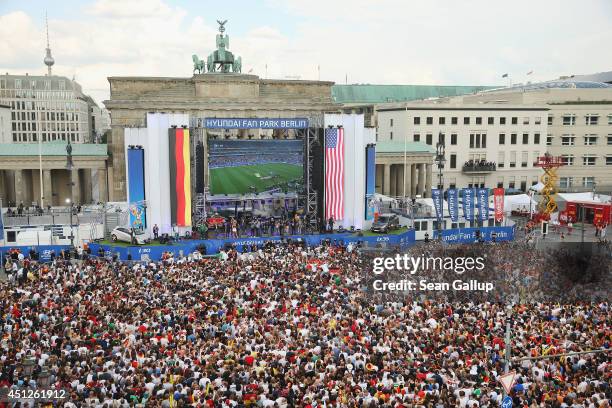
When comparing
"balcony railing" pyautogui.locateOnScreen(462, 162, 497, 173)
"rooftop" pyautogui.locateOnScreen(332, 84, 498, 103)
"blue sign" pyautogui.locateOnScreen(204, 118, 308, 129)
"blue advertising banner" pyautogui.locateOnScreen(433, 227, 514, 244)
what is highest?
"rooftop" pyautogui.locateOnScreen(332, 84, 498, 103)

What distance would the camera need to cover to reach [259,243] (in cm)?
4197

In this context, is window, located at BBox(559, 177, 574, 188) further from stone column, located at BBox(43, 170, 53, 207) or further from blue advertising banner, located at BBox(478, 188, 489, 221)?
stone column, located at BBox(43, 170, 53, 207)

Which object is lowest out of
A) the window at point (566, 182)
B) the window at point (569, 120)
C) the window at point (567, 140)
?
the window at point (566, 182)

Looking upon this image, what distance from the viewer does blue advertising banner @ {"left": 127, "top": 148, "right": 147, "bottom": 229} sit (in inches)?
1704

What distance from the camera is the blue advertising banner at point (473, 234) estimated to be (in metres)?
45.8

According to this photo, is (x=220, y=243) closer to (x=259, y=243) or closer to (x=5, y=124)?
(x=259, y=243)

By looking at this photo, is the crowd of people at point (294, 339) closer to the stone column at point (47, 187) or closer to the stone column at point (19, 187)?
the stone column at point (47, 187)

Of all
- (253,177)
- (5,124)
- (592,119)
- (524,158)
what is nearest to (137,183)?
(253,177)

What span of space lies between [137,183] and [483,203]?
2520 cm

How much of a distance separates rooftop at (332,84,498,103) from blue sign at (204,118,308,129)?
154 ft

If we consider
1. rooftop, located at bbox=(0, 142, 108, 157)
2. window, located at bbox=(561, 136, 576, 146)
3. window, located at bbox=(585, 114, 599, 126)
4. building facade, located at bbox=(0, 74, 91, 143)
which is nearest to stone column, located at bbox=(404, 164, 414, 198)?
window, located at bbox=(561, 136, 576, 146)

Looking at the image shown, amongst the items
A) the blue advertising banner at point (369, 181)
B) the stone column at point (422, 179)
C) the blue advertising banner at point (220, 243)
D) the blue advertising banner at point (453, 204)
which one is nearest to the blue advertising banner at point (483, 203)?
the blue advertising banner at point (453, 204)

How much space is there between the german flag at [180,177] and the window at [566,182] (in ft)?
164

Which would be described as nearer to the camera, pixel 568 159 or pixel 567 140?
pixel 568 159
